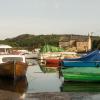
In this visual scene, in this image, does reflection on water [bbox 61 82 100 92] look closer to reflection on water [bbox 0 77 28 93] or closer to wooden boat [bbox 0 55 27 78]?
reflection on water [bbox 0 77 28 93]

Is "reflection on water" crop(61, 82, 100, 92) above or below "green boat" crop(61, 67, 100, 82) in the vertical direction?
below

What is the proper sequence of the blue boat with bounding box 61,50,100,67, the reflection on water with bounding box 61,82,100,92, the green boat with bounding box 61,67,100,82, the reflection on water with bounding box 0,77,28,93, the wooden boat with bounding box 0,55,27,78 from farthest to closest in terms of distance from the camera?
the blue boat with bounding box 61,50,100,67 → the wooden boat with bounding box 0,55,27,78 → the green boat with bounding box 61,67,100,82 → the reflection on water with bounding box 61,82,100,92 → the reflection on water with bounding box 0,77,28,93

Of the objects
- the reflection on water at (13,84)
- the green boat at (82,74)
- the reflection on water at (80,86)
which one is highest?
the green boat at (82,74)

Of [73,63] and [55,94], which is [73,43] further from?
[55,94]

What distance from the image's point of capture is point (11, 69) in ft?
97.2

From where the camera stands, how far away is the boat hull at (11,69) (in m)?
29.6

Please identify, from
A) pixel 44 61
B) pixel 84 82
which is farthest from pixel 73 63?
pixel 44 61

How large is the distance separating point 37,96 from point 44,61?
1605 inches

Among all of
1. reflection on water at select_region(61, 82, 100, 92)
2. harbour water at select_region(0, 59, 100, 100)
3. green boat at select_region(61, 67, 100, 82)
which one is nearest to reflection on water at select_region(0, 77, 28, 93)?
harbour water at select_region(0, 59, 100, 100)

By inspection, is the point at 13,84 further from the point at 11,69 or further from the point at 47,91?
the point at 47,91

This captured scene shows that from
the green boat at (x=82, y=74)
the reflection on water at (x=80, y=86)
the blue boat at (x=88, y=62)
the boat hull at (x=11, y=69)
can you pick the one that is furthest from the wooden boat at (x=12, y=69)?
the blue boat at (x=88, y=62)

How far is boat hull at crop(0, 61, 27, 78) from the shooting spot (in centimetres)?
2959

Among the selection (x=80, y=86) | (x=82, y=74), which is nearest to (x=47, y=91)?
→ (x=80, y=86)

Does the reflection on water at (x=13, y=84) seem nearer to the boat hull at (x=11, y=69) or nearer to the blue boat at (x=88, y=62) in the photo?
the boat hull at (x=11, y=69)
